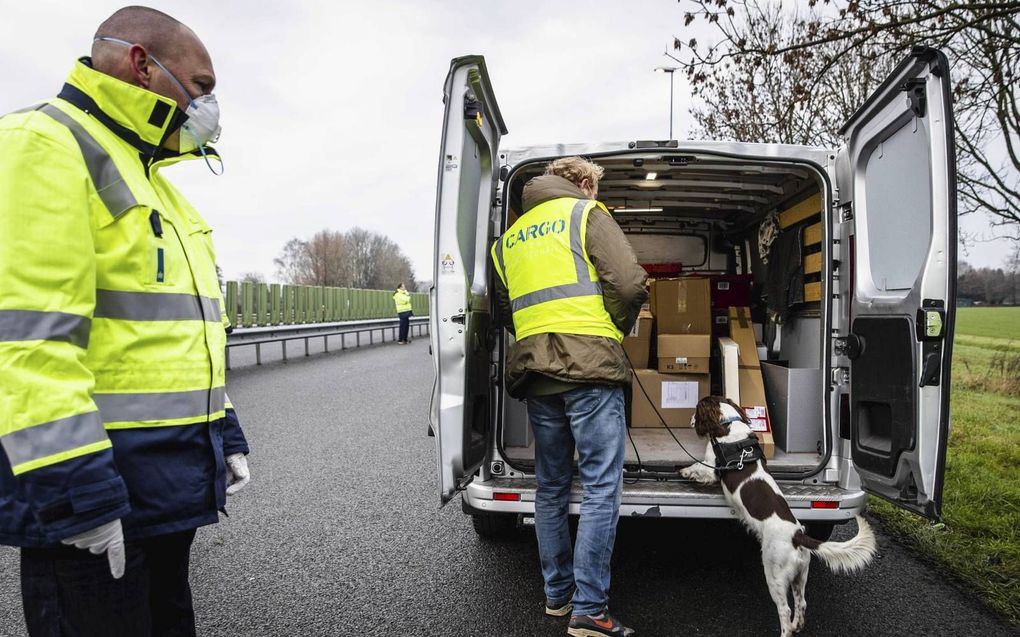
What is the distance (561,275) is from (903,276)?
1.58m

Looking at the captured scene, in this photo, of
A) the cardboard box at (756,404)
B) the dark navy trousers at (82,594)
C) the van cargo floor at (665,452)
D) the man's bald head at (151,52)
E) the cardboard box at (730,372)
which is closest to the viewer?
the dark navy trousers at (82,594)

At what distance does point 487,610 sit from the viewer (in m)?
2.95

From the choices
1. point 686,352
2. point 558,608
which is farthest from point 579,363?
point 686,352

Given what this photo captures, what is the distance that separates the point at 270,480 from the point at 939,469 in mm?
4520

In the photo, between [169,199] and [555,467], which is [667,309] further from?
[169,199]

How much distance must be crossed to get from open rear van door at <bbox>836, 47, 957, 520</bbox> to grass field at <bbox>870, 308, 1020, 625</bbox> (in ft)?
3.25

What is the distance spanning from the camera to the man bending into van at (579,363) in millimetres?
2686

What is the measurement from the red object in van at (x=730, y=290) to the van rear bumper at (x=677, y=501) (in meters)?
2.49

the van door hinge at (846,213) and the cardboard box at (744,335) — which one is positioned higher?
the van door hinge at (846,213)

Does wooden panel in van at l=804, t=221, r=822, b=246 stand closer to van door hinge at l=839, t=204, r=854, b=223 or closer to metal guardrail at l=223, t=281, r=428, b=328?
van door hinge at l=839, t=204, r=854, b=223

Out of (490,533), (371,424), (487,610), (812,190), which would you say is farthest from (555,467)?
(371,424)

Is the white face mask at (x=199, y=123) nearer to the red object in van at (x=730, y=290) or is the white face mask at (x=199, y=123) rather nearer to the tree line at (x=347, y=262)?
the red object in van at (x=730, y=290)

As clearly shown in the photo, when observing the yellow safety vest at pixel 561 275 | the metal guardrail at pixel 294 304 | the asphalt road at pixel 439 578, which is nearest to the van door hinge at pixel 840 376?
the asphalt road at pixel 439 578

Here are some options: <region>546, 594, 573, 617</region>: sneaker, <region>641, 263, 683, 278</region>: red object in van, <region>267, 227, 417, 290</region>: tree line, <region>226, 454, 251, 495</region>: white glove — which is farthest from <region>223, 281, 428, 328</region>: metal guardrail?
<region>267, 227, 417, 290</region>: tree line
